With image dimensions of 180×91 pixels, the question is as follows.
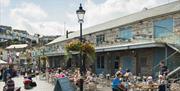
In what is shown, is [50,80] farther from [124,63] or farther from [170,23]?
[170,23]

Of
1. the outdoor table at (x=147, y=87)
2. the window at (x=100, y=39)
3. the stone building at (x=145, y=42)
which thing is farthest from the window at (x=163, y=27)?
the window at (x=100, y=39)

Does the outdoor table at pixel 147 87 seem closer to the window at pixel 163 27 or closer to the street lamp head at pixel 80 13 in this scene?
the street lamp head at pixel 80 13

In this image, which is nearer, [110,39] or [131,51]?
[131,51]

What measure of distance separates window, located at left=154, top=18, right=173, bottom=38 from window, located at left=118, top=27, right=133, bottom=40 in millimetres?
3996

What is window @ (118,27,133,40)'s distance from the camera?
33006mm

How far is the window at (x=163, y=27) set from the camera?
27438mm

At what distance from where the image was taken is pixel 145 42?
2672 centimetres

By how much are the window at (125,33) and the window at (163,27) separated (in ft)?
13.1

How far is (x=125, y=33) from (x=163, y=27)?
6.76 m

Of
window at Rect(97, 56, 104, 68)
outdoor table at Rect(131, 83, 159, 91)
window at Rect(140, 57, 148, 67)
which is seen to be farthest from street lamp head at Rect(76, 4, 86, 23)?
window at Rect(97, 56, 104, 68)

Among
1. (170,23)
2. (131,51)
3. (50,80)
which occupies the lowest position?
(50,80)

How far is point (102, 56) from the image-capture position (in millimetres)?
37875

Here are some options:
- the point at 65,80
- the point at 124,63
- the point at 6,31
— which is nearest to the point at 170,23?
the point at 124,63

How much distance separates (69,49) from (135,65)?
788 cm
